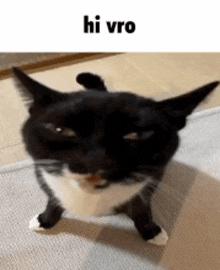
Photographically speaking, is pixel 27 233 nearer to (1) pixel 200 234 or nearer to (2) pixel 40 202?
(2) pixel 40 202

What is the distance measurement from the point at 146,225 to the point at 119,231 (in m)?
0.09

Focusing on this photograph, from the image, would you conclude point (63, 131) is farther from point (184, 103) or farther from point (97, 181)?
point (184, 103)

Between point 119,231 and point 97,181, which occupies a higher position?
point 97,181

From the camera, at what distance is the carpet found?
0.72m

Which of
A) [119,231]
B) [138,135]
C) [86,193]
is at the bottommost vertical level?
[119,231]

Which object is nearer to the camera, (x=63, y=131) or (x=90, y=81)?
(x=63, y=131)

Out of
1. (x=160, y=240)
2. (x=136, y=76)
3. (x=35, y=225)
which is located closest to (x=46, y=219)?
(x=35, y=225)

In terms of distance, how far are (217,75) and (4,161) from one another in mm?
1005

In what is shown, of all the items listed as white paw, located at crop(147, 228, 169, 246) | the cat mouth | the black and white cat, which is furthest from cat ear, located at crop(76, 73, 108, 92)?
white paw, located at crop(147, 228, 169, 246)

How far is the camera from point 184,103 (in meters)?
0.54

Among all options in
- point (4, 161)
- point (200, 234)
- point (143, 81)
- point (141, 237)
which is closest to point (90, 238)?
point (141, 237)
